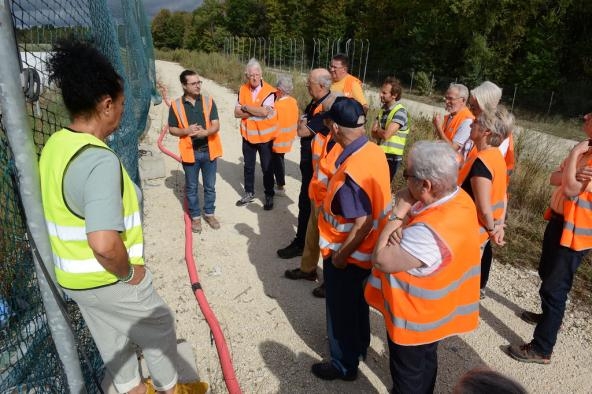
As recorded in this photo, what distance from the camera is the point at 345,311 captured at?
2.67m

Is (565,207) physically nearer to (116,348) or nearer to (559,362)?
(559,362)

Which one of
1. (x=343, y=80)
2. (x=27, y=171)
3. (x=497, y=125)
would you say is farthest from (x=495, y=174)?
(x=343, y=80)

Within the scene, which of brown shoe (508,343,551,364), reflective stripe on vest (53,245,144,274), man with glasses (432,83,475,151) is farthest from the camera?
man with glasses (432,83,475,151)

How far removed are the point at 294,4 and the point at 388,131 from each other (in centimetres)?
4209

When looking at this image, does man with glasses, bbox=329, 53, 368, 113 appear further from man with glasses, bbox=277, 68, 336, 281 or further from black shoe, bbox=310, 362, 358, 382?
black shoe, bbox=310, 362, 358, 382

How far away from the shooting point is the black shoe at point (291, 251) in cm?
454

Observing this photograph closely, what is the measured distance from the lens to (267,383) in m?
→ 2.85

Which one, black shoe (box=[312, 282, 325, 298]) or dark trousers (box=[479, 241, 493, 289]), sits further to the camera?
black shoe (box=[312, 282, 325, 298])

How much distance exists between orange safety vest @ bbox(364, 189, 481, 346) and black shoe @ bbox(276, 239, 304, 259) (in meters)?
2.48

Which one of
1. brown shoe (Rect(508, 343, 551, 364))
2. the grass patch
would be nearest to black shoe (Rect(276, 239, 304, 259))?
the grass patch

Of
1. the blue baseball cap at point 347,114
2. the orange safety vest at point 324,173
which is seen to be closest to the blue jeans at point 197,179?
the orange safety vest at point 324,173

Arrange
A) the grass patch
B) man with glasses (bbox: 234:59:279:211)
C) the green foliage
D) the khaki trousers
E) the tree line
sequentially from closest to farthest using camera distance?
the khaki trousers
the grass patch
man with glasses (bbox: 234:59:279:211)
the tree line
the green foliage

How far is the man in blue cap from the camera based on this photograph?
2.31 metres

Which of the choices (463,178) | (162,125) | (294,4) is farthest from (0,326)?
(294,4)
